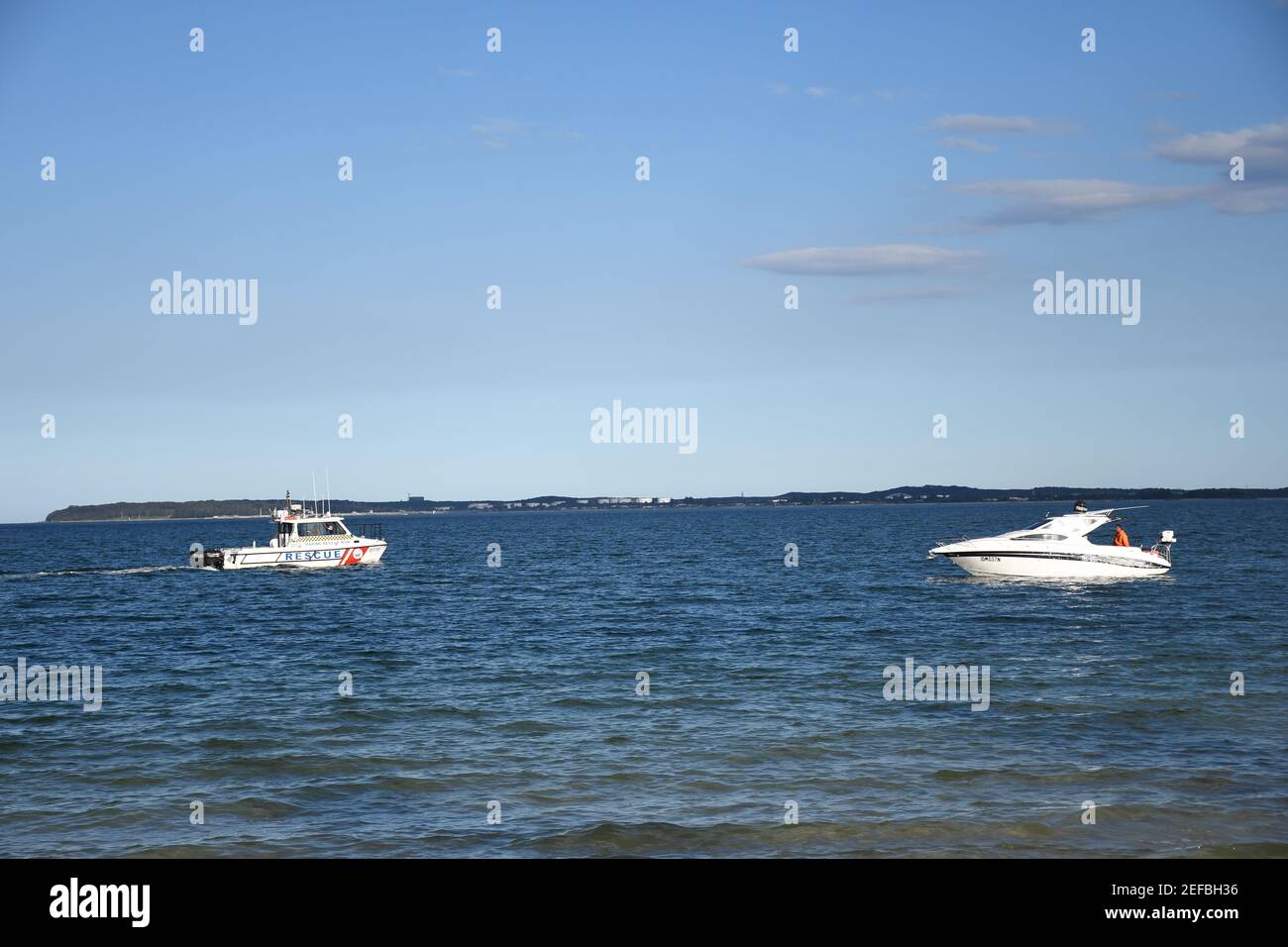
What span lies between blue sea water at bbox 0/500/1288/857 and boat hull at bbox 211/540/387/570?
79.5 ft

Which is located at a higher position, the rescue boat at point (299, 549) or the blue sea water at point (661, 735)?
the rescue boat at point (299, 549)

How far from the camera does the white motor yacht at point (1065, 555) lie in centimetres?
5044

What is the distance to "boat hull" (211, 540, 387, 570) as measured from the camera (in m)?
68.8

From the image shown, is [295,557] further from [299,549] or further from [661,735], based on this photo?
[661,735]

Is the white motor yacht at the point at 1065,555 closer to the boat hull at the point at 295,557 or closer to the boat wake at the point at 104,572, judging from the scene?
the boat hull at the point at 295,557

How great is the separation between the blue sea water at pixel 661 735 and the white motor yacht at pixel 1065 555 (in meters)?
5.95

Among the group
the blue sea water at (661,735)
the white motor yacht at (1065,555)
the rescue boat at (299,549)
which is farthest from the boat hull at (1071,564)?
the rescue boat at (299,549)

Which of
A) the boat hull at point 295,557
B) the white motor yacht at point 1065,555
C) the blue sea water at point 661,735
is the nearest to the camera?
the blue sea water at point 661,735

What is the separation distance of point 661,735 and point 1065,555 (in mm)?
35953

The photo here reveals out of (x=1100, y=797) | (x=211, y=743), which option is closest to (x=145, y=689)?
(x=211, y=743)

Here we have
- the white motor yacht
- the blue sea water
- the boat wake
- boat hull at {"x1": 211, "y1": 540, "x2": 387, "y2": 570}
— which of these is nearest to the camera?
the blue sea water

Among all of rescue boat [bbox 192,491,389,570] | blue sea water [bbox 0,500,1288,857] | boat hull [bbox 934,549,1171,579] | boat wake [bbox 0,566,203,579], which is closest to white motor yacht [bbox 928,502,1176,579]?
boat hull [bbox 934,549,1171,579]

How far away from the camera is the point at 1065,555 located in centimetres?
5034

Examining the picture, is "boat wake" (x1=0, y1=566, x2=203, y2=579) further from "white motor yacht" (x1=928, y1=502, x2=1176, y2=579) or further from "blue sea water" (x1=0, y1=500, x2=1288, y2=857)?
"white motor yacht" (x1=928, y1=502, x2=1176, y2=579)
